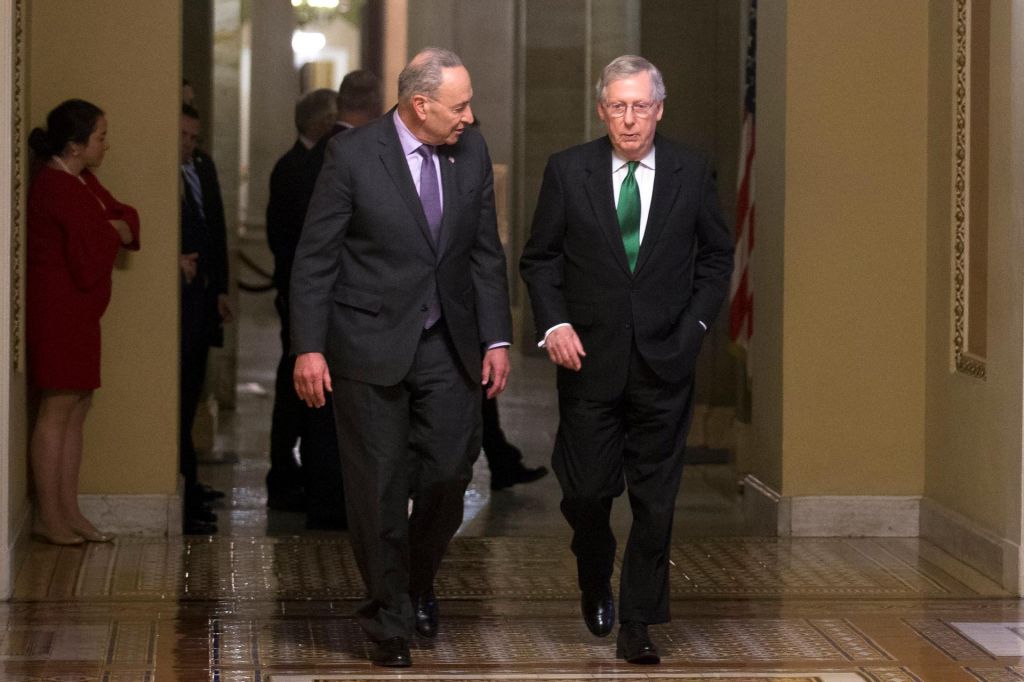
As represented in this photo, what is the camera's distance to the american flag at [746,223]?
8.97 m

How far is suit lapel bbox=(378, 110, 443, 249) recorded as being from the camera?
217 inches


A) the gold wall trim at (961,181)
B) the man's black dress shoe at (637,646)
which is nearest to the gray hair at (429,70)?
the man's black dress shoe at (637,646)

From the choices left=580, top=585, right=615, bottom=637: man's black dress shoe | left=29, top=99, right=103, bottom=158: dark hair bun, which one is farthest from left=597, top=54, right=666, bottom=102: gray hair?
left=29, top=99, right=103, bottom=158: dark hair bun

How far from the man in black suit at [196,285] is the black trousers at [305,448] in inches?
12.9

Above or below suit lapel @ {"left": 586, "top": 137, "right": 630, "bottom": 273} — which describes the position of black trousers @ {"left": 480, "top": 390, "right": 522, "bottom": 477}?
below

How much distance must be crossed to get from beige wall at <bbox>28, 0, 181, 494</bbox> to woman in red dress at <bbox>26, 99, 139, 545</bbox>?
26cm

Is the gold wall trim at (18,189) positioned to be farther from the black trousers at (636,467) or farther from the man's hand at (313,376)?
the black trousers at (636,467)

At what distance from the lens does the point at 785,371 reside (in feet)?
25.2

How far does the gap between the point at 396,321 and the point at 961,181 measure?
107 inches

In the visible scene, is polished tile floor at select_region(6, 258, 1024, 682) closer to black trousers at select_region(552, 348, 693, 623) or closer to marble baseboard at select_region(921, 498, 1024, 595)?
marble baseboard at select_region(921, 498, 1024, 595)

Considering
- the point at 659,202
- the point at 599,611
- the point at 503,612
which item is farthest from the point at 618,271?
the point at 503,612

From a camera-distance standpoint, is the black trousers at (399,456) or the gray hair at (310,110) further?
the gray hair at (310,110)

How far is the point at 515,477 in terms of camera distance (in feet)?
29.6

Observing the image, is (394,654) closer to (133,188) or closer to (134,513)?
(134,513)
